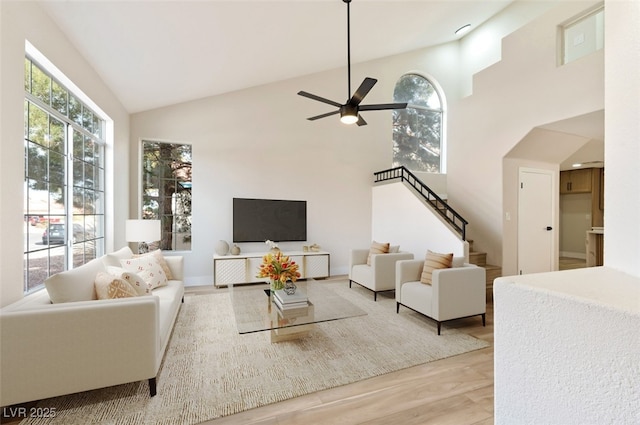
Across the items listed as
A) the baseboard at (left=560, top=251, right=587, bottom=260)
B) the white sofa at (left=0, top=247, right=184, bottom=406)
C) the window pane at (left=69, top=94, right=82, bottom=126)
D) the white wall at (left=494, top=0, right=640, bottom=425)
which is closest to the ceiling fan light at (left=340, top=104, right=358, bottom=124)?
the white wall at (left=494, top=0, right=640, bottom=425)

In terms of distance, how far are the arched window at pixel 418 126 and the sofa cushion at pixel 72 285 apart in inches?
228

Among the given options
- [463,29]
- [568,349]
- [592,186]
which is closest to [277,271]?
[568,349]

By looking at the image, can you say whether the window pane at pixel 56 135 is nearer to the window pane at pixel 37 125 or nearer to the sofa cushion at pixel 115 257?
the window pane at pixel 37 125

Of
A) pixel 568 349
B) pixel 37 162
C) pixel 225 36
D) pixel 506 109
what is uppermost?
pixel 225 36

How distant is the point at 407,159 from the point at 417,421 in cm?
564

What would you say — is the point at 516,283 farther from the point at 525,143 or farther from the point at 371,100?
the point at 371,100

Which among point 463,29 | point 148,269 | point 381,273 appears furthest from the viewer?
point 463,29

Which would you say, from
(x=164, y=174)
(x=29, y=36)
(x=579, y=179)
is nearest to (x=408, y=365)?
(x=29, y=36)

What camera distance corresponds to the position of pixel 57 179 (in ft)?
9.10

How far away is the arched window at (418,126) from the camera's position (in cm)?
654

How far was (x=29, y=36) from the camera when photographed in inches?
82.4

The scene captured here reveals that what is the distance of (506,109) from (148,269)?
18.8 ft

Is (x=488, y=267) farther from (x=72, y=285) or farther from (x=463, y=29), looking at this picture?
(x=72, y=285)

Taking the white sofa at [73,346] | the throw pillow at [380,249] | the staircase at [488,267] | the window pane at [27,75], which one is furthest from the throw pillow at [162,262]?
the staircase at [488,267]
